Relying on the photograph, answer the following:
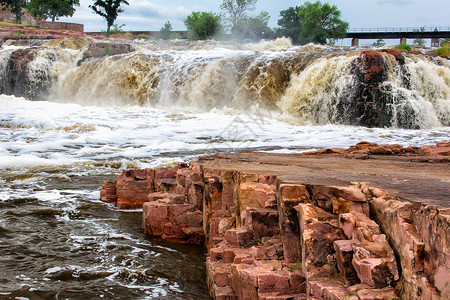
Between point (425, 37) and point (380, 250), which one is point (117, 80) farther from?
point (425, 37)

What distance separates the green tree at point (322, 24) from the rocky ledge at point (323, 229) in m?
40.4

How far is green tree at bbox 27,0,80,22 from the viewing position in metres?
55.4

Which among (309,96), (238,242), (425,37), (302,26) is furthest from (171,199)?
(425,37)

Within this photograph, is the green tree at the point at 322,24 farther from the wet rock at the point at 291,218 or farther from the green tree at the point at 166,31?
the wet rock at the point at 291,218

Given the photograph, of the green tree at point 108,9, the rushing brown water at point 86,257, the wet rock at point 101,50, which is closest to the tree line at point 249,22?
the green tree at point 108,9

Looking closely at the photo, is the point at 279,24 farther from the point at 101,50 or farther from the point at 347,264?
the point at 347,264

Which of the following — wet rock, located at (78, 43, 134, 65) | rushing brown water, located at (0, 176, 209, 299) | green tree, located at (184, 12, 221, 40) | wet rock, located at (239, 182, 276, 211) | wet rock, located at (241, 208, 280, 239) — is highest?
green tree, located at (184, 12, 221, 40)

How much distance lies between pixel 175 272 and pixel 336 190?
172 centimetres

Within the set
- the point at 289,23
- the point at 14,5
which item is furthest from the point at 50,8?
the point at 289,23

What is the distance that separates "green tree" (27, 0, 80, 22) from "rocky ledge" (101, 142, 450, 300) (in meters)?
56.0

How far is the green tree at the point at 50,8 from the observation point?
55438mm

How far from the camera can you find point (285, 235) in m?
3.09

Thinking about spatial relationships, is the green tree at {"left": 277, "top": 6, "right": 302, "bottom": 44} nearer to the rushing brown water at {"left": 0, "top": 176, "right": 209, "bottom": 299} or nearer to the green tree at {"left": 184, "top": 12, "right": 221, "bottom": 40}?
the green tree at {"left": 184, "top": 12, "right": 221, "bottom": 40}

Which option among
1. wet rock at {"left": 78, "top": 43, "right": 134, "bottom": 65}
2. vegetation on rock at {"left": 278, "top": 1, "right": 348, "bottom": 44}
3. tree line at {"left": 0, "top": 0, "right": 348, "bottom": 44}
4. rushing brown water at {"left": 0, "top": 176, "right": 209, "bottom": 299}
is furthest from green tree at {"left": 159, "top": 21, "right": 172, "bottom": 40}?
rushing brown water at {"left": 0, "top": 176, "right": 209, "bottom": 299}
